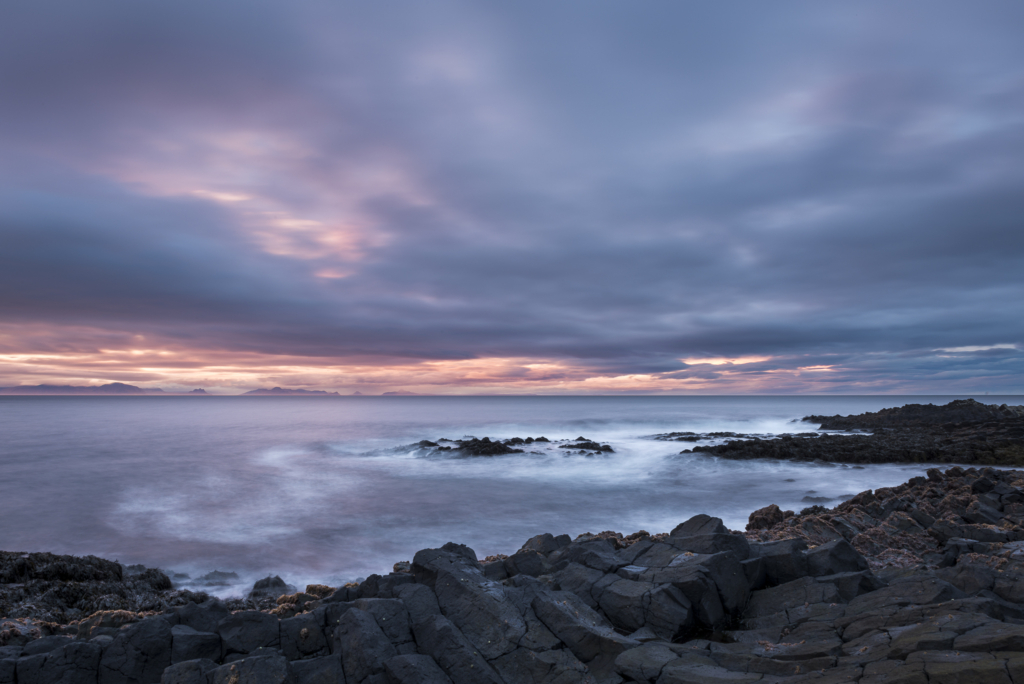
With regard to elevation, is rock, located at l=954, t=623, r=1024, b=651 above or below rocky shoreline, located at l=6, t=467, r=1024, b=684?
above

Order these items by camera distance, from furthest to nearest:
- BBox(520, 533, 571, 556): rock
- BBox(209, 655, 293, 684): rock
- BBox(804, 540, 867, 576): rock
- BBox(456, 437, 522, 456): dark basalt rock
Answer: BBox(456, 437, 522, 456): dark basalt rock < BBox(520, 533, 571, 556): rock < BBox(804, 540, 867, 576): rock < BBox(209, 655, 293, 684): rock

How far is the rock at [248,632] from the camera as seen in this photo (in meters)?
6.54

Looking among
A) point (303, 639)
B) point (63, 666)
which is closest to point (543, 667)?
point (303, 639)

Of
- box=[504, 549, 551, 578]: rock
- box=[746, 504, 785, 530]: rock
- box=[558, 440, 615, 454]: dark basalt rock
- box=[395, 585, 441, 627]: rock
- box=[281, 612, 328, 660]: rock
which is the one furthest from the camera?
box=[558, 440, 615, 454]: dark basalt rock

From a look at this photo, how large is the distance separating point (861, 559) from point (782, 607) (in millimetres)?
2307

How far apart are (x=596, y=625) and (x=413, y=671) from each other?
2.38 metres

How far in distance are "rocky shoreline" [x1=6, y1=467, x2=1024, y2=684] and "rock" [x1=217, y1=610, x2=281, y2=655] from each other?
0.6 inches

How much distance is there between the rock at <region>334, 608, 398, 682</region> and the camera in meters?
5.68

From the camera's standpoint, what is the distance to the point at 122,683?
238 inches

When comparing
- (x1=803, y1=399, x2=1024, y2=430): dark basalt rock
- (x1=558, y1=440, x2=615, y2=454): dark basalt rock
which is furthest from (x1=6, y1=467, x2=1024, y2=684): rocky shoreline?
(x1=803, y1=399, x2=1024, y2=430): dark basalt rock

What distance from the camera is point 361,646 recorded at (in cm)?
583

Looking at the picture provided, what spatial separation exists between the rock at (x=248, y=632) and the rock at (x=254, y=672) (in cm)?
118

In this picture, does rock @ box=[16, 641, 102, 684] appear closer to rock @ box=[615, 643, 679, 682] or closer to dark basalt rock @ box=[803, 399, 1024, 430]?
rock @ box=[615, 643, 679, 682]

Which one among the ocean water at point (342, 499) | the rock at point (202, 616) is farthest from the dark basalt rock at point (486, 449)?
the rock at point (202, 616)
